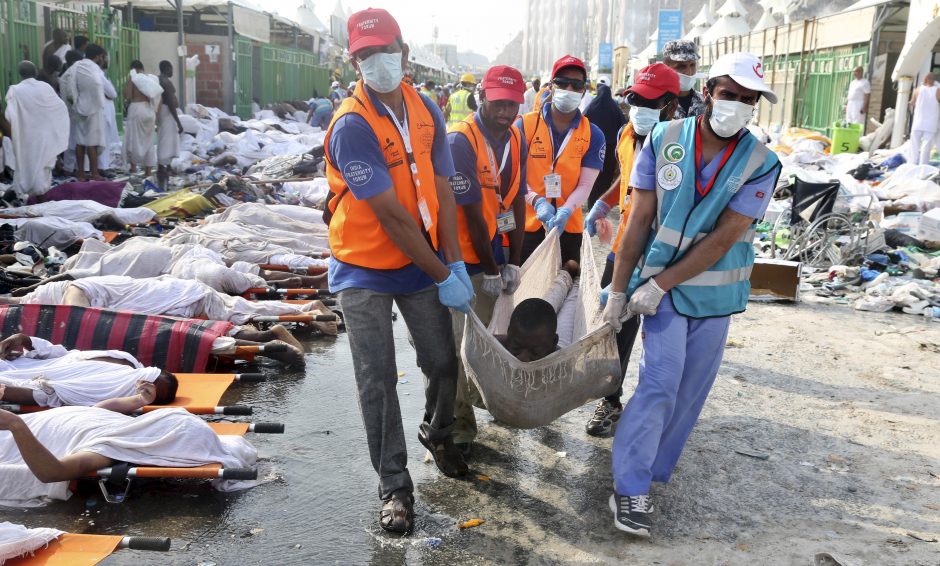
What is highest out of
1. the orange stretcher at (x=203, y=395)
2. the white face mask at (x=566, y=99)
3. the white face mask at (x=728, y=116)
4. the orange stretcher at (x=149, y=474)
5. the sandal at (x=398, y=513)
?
the white face mask at (x=566, y=99)

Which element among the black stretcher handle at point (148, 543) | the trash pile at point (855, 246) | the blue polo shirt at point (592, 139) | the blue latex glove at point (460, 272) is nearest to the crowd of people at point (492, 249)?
the blue latex glove at point (460, 272)

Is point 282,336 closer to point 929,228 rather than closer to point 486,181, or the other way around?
point 486,181

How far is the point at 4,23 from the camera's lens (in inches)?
498

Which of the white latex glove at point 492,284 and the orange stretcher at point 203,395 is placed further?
the orange stretcher at point 203,395

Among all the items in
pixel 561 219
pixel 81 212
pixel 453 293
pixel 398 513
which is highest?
pixel 561 219

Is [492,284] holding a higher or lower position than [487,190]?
lower

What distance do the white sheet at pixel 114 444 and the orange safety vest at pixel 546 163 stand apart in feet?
7.10

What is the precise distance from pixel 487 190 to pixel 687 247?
1146 millimetres

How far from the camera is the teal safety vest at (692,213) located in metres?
3.32

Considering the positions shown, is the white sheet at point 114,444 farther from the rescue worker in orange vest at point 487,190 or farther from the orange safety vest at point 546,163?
the orange safety vest at point 546,163

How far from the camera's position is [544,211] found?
4.75 metres

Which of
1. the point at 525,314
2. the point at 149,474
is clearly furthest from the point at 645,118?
the point at 149,474

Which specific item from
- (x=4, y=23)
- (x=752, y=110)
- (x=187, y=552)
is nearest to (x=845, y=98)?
(x=4, y=23)

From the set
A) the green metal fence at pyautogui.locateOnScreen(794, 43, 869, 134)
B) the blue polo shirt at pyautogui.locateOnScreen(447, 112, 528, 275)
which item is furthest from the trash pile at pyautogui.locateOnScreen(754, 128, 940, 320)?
the green metal fence at pyautogui.locateOnScreen(794, 43, 869, 134)
